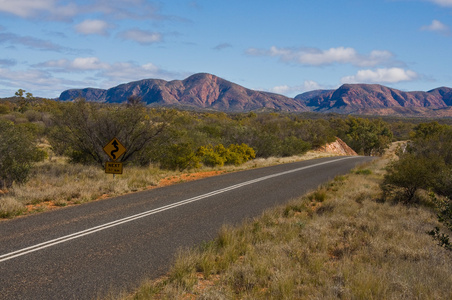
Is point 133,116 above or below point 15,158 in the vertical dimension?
above

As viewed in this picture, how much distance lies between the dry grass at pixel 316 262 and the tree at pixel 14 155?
9.27 m

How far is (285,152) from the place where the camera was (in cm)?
3819

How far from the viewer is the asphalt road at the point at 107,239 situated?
16.1ft

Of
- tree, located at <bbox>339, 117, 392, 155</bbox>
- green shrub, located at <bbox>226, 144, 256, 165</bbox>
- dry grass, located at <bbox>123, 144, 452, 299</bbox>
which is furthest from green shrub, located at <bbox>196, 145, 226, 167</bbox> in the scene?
tree, located at <bbox>339, 117, 392, 155</bbox>

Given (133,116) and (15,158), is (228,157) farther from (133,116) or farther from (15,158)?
(15,158)

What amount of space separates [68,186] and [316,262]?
9.82m

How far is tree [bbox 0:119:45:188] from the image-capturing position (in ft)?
38.8

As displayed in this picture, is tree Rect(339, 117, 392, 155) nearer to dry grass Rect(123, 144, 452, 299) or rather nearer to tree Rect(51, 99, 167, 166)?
tree Rect(51, 99, 167, 166)

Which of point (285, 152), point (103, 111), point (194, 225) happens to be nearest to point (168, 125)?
point (103, 111)

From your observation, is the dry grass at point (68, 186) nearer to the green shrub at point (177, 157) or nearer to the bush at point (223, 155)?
the green shrub at point (177, 157)

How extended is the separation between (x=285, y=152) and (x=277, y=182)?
22614mm

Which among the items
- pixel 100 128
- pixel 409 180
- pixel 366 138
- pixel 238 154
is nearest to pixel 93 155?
pixel 100 128

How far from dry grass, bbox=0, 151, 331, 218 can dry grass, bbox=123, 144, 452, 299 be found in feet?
19.9

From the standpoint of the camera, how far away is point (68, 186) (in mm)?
11664
